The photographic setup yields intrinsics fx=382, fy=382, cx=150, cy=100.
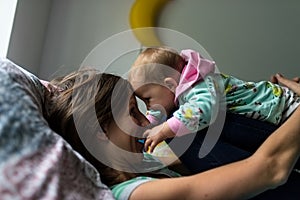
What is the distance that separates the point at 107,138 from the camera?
81cm

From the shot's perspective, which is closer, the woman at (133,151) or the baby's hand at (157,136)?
the woman at (133,151)

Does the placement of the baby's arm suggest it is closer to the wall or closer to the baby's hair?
the baby's hair

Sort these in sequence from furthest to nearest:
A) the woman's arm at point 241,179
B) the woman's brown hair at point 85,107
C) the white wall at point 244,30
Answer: the white wall at point 244,30 → the woman's brown hair at point 85,107 → the woman's arm at point 241,179

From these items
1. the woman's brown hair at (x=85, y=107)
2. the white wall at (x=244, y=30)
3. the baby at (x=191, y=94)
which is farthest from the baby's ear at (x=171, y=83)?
the white wall at (x=244, y=30)

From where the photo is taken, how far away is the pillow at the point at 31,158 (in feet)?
1.61

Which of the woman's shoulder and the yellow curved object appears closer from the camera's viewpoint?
the woman's shoulder

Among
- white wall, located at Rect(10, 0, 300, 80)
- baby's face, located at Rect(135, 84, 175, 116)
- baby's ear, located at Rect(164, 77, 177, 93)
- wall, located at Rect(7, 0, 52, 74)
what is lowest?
wall, located at Rect(7, 0, 52, 74)

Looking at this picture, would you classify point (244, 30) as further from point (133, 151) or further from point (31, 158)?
point (31, 158)

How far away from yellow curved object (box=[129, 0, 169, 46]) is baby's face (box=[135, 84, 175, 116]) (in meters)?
0.78

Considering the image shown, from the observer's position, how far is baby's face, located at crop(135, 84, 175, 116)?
1.04m

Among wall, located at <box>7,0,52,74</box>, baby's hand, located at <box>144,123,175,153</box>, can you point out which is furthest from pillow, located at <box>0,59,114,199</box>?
wall, located at <box>7,0,52,74</box>

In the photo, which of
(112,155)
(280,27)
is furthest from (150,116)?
(280,27)

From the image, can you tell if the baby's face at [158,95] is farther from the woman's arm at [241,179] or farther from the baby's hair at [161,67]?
the woman's arm at [241,179]

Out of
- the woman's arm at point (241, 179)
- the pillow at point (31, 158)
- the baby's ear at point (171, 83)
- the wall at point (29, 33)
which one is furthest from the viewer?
the wall at point (29, 33)
